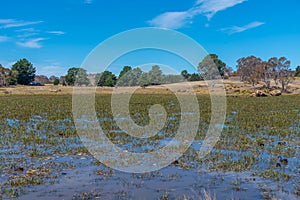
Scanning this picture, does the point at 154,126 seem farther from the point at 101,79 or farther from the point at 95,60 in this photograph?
the point at 101,79

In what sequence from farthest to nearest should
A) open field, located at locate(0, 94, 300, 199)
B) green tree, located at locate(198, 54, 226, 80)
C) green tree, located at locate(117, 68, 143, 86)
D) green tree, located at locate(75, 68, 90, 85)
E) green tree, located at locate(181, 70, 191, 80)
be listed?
1. green tree, located at locate(181, 70, 191, 80)
2. green tree, located at locate(75, 68, 90, 85)
3. green tree, located at locate(117, 68, 143, 86)
4. green tree, located at locate(198, 54, 226, 80)
5. open field, located at locate(0, 94, 300, 199)

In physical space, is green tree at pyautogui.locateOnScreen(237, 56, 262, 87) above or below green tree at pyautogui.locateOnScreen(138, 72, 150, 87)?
above

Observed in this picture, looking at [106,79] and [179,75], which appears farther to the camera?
[106,79]

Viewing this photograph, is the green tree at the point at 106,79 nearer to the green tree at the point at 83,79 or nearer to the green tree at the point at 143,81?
the green tree at the point at 83,79

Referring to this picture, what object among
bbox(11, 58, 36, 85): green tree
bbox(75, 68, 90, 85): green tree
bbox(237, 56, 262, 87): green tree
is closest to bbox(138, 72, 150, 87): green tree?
bbox(75, 68, 90, 85): green tree

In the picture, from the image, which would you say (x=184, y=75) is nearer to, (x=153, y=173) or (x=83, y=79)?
(x=83, y=79)

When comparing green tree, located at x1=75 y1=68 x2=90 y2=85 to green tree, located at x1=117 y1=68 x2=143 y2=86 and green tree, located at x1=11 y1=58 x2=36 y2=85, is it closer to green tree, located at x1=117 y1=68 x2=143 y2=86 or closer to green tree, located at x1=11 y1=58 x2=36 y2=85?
green tree, located at x1=117 y1=68 x2=143 y2=86

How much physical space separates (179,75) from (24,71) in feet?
Result: 220

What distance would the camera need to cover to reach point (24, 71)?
12912 cm

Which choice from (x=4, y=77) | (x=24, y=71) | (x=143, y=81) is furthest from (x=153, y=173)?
(x=24, y=71)

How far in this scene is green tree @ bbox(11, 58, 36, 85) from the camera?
128250 millimetres

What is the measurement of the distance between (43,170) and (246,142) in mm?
10486

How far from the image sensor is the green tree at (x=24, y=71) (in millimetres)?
128250

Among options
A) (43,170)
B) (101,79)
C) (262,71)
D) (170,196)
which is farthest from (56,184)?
(101,79)
